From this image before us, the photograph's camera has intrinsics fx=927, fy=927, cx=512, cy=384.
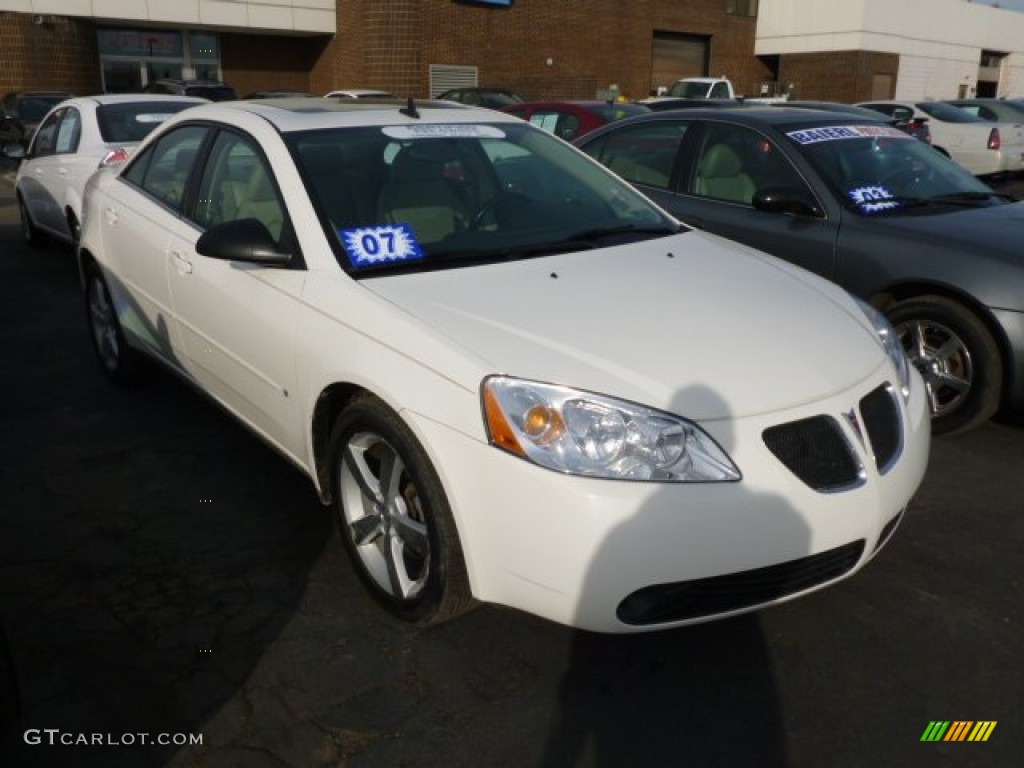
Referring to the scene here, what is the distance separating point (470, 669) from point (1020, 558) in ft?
6.88

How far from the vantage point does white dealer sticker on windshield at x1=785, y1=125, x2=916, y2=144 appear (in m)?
5.29

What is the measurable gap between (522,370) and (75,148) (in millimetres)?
6778

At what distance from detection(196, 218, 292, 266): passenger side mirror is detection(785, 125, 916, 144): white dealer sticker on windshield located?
332 centimetres

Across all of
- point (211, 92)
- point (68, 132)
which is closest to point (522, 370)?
point (68, 132)

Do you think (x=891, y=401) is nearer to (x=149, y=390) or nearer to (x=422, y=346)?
(x=422, y=346)

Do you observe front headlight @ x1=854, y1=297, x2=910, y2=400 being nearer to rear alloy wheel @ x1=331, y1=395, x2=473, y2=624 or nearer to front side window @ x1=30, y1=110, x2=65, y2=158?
rear alloy wheel @ x1=331, y1=395, x2=473, y2=624

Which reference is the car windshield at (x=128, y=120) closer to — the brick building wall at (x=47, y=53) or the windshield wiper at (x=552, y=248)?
the windshield wiper at (x=552, y=248)

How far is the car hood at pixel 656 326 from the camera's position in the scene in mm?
2551

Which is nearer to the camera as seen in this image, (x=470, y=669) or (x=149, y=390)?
(x=470, y=669)

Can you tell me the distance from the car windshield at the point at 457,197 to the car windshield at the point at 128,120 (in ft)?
16.2

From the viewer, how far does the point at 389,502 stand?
2.95 meters

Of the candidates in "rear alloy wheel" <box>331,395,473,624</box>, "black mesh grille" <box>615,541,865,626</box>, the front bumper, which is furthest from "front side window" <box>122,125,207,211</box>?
"black mesh grille" <box>615,541,865,626</box>

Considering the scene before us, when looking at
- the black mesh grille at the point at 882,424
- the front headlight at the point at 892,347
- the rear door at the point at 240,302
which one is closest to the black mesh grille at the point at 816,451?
the black mesh grille at the point at 882,424

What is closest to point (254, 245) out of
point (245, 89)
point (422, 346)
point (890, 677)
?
point (422, 346)
